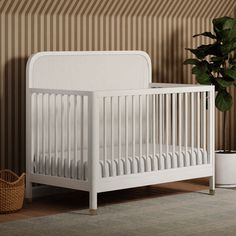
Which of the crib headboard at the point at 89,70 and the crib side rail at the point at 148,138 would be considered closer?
the crib side rail at the point at 148,138

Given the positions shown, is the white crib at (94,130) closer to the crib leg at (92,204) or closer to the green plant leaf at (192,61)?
the crib leg at (92,204)

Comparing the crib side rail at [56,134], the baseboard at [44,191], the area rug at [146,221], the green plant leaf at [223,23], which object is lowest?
the area rug at [146,221]

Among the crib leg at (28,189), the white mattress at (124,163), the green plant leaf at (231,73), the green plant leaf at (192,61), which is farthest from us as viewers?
the green plant leaf at (192,61)

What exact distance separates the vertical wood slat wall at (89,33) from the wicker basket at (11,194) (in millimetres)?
442

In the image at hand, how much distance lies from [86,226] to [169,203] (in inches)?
34.8

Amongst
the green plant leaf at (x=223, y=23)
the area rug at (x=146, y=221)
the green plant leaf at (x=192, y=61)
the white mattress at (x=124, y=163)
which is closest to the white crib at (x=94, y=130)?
the white mattress at (x=124, y=163)

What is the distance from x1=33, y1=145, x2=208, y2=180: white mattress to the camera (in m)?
5.28

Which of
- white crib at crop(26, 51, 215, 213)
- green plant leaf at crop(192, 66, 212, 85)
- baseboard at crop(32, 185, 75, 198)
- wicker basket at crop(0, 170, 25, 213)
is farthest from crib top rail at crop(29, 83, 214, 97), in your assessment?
baseboard at crop(32, 185, 75, 198)

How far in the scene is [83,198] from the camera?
5.77 meters

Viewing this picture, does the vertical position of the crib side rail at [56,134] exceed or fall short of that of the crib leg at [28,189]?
it exceeds it

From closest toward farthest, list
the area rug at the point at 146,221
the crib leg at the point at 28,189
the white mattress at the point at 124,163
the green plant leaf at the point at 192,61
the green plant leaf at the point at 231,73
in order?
the area rug at the point at 146,221 < the white mattress at the point at 124,163 < the crib leg at the point at 28,189 < the green plant leaf at the point at 231,73 < the green plant leaf at the point at 192,61

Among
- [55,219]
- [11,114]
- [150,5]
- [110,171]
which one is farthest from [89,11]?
[55,219]

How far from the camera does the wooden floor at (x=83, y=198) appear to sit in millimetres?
5238

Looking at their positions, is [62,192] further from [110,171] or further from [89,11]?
[89,11]
